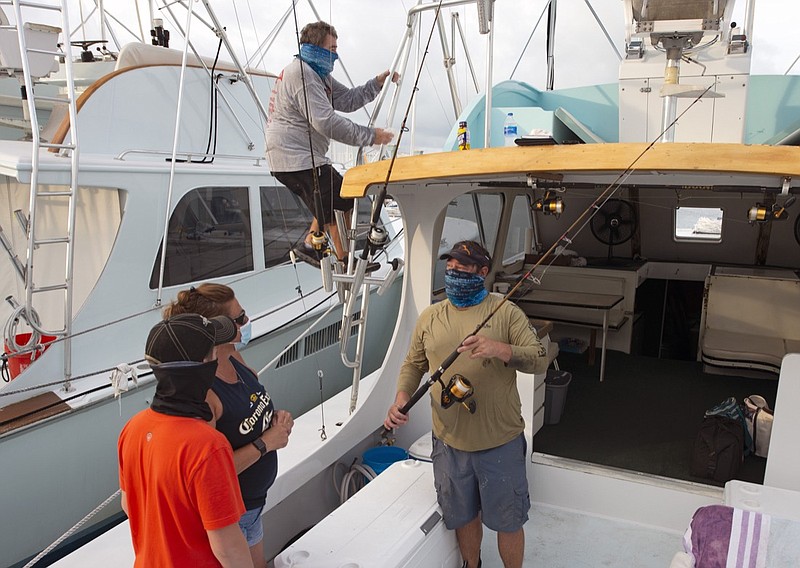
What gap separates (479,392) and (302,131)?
191 cm

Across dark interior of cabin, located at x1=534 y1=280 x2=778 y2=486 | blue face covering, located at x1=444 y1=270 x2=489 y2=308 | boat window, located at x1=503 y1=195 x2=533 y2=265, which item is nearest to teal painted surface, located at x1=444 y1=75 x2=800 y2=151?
boat window, located at x1=503 y1=195 x2=533 y2=265

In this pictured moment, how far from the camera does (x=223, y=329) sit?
1.95m

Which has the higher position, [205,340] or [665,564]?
[205,340]

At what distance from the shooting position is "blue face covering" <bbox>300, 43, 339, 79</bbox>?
3.39m

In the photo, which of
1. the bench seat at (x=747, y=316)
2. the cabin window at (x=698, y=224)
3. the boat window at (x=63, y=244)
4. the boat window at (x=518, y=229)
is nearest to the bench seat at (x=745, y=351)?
the bench seat at (x=747, y=316)

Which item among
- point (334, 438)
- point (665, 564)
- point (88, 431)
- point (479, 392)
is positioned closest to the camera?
point (479, 392)

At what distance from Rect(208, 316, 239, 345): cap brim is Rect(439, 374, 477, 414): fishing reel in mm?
890

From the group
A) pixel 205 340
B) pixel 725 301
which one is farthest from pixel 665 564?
pixel 725 301

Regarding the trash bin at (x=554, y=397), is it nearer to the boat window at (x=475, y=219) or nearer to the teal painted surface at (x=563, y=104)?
the boat window at (x=475, y=219)

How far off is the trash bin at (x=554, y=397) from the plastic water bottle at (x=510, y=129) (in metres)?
1.72

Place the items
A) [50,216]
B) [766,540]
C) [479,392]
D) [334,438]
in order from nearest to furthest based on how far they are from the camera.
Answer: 1. [766,540]
2. [479,392]
3. [334,438]
4. [50,216]

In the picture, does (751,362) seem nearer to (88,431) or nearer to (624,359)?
(624,359)

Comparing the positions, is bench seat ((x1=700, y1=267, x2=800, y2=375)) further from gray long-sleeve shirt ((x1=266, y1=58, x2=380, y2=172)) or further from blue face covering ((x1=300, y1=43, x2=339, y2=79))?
blue face covering ((x1=300, y1=43, x2=339, y2=79))

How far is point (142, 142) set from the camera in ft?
19.6
